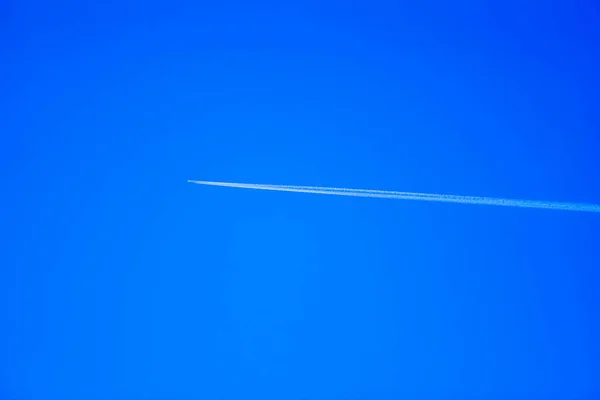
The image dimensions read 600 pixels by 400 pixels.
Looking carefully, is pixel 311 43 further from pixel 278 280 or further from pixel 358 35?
pixel 278 280

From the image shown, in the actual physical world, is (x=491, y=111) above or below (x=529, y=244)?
above

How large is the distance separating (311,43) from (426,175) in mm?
459

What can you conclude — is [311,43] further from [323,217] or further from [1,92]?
[1,92]

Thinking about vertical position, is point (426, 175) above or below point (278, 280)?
above

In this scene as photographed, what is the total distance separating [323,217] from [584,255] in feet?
2.31

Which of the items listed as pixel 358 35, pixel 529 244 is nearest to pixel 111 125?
pixel 358 35

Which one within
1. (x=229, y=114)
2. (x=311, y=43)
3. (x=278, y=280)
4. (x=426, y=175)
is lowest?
(x=278, y=280)

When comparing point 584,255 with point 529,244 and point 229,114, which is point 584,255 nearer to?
point 529,244

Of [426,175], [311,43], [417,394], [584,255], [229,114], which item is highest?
[311,43]

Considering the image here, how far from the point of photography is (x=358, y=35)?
112cm

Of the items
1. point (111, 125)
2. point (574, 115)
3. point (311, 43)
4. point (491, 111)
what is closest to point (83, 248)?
point (111, 125)

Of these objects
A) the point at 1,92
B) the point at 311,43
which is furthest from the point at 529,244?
the point at 1,92

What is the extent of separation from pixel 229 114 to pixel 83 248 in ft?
1.71

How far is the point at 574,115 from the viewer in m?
1.14
